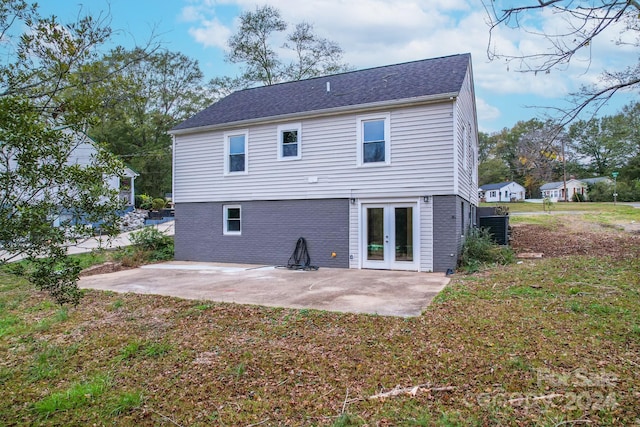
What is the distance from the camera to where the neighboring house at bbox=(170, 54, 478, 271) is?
10.1 meters

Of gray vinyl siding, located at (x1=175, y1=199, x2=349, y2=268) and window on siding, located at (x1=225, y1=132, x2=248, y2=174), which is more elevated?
window on siding, located at (x1=225, y1=132, x2=248, y2=174)

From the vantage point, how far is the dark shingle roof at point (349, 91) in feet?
35.3

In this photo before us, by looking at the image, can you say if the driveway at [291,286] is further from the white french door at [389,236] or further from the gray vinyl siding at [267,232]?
the gray vinyl siding at [267,232]

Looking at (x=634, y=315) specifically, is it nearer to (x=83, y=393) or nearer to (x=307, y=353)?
(x=307, y=353)

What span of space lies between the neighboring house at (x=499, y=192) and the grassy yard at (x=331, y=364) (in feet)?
174

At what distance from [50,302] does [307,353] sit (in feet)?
19.1

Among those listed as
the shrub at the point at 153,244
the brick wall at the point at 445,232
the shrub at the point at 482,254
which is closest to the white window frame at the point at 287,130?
the brick wall at the point at 445,232

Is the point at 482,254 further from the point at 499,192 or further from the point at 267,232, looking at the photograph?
Answer: the point at 499,192

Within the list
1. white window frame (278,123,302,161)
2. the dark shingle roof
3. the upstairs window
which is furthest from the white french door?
the dark shingle roof

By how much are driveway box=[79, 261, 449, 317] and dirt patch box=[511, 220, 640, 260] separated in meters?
5.01

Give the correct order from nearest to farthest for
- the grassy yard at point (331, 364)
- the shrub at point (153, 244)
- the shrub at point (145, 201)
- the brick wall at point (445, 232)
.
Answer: the grassy yard at point (331, 364) → the brick wall at point (445, 232) → the shrub at point (145, 201) → the shrub at point (153, 244)

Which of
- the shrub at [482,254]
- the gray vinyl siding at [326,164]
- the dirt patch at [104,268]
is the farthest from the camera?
the dirt patch at [104,268]

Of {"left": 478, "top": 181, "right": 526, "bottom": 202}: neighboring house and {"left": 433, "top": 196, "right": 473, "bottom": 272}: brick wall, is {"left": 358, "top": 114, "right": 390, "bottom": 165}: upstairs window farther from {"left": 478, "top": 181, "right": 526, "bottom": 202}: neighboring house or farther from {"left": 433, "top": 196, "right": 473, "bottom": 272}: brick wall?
{"left": 478, "top": 181, "right": 526, "bottom": 202}: neighboring house

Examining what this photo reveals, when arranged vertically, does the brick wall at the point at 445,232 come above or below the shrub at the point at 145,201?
below
